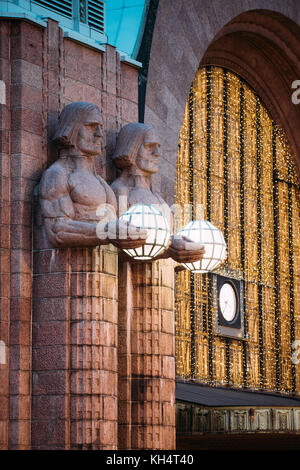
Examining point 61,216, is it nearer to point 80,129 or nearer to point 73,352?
point 80,129

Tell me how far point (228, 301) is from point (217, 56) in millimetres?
4857

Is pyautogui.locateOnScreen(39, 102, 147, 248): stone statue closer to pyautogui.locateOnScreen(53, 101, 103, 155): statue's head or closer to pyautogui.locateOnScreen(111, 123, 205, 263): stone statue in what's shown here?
pyautogui.locateOnScreen(53, 101, 103, 155): statue's head

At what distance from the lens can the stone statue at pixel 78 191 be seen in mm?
12500

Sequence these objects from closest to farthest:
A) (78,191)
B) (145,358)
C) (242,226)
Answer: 1. (78,191)
2. (145,358)
3. (242,226)

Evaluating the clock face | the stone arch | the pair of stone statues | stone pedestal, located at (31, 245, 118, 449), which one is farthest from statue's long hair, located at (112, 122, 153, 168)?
the clock face

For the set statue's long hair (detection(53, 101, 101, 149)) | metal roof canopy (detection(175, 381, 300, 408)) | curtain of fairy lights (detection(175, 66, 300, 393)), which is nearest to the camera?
statue's long hair (detection(53, 101, 101, 149))

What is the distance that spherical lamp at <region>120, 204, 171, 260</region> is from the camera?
1253 centimetres

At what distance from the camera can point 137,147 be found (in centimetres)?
1382

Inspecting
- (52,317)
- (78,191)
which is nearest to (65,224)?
(78,191)

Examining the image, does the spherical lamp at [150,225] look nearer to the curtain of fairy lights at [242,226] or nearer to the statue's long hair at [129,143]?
the statue's long hair at [129,143]

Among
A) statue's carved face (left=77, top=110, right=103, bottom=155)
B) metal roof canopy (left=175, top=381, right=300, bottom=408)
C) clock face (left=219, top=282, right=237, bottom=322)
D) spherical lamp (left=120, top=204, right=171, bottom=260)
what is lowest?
metal roof canopy (left=175, top=381, right=300, bottom=408)

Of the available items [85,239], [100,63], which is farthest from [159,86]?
[85,239]

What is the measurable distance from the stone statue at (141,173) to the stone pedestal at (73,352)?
3.67 feet

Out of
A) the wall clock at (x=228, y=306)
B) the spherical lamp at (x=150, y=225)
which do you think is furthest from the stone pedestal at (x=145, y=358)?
the wall clock at (x=228, y=306)
